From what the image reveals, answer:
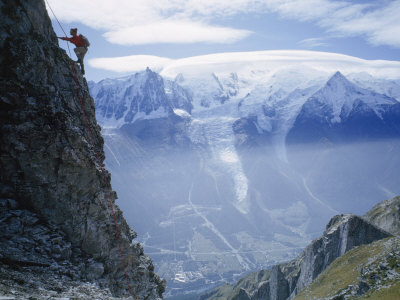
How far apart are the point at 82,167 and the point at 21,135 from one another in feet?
16.9

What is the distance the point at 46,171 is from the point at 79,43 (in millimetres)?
13725

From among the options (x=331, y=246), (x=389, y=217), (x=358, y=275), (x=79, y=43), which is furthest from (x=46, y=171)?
(x=389, y=217)

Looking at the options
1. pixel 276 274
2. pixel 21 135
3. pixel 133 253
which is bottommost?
pixel 276 274

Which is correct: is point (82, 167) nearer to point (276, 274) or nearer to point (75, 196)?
point (75, 196)

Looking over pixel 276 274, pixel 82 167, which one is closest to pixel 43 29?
pixel 82 167

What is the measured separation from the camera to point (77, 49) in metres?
31.1

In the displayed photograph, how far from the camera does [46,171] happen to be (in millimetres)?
24000

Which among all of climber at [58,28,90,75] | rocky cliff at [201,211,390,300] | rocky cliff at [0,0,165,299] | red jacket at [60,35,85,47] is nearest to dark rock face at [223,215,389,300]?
rocky cliff at [201,211,390,300]

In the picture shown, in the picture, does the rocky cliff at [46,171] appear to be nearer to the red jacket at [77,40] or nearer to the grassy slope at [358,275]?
the red jacket at [77,40]

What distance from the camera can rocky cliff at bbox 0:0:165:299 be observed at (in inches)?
863

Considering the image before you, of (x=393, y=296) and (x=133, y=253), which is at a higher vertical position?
(x=133, y=253)

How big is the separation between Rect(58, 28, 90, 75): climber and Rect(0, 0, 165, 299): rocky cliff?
2330 millimetres

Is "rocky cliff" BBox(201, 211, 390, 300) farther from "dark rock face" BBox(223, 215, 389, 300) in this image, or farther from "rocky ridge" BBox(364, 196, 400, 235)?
"rocky ridge" BBox(364, 196, 400, 235)

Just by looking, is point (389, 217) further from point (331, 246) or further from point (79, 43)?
point (79, 43)
